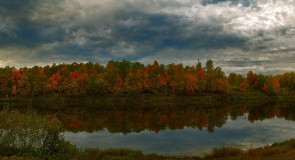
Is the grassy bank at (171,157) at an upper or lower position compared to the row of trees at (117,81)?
lower

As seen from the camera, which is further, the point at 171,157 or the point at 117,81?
the point at 117,81

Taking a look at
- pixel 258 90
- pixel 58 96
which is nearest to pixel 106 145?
pixel 58 96

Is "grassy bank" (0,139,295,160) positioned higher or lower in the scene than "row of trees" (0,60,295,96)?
lower

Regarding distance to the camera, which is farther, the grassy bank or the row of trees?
the row of trees

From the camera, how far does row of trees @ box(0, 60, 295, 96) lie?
12094 cm

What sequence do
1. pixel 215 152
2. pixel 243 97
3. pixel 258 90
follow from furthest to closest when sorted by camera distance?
pixel 258 90 → pixel 243 97 → pixel 215 152

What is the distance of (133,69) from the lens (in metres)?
133

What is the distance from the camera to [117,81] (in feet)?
412

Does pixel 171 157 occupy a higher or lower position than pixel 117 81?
lower

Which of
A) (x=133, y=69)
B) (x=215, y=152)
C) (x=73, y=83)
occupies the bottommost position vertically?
(x=215, y=152)

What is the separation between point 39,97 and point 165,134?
10039cm

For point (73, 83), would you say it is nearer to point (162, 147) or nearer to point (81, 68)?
point (81, 68)

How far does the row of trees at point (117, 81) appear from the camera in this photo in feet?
397

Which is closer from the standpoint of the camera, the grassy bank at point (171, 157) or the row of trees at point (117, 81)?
the grassy bank at point (171, 157)
